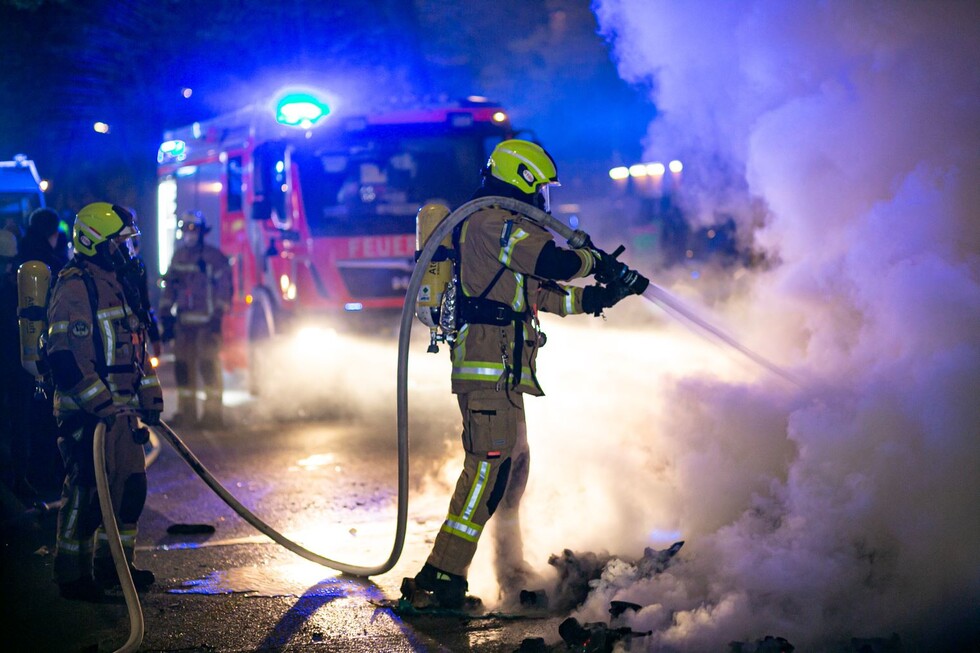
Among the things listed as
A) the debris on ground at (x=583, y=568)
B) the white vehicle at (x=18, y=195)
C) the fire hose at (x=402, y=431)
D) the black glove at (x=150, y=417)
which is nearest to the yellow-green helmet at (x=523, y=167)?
the fire hose at (x=402, y=431)

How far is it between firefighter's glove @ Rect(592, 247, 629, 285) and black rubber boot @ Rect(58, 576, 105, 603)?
277 centimetres

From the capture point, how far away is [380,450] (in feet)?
26.2

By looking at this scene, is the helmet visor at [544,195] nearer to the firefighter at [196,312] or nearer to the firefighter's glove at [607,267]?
the firefighter's glove at [607,267]

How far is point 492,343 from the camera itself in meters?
4.29

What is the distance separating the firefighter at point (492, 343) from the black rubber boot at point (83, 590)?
1.52 meters

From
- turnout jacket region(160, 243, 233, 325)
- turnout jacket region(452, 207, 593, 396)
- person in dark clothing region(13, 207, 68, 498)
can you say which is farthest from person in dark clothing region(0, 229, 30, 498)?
turnout jacket region(160, 243, 233, 325)

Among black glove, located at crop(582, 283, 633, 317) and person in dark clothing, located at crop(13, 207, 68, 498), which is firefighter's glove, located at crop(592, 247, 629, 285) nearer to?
black glove, located at crop(582, 283, 633, 317)

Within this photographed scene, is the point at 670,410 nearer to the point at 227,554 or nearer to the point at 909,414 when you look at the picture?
the point at 909,414

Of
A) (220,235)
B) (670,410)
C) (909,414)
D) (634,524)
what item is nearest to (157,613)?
(634,524)

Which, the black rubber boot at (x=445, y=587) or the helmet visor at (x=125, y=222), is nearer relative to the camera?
the black rubber boot at (x=445, y=587)

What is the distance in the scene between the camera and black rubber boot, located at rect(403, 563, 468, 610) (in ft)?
13.9

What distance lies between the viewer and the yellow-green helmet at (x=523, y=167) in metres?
4.34

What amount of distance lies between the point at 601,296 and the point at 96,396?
7.80 ft

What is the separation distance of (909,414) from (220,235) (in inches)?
398
